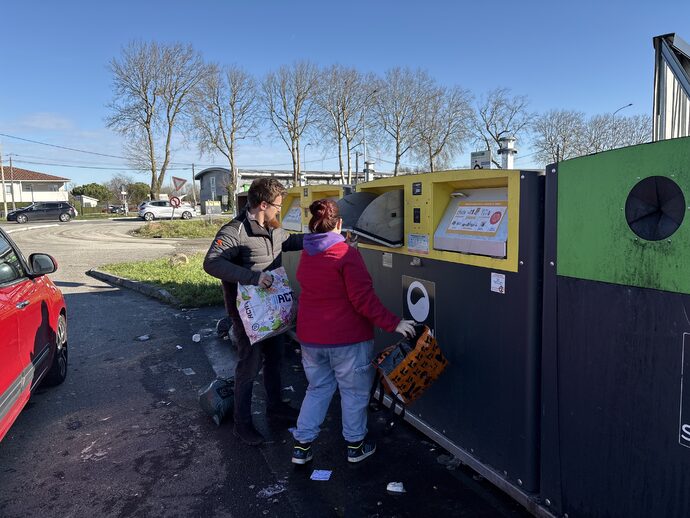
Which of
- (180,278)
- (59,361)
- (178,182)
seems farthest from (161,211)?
(59,361)

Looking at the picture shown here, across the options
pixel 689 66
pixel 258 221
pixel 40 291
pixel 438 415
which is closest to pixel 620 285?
pixel 438 415

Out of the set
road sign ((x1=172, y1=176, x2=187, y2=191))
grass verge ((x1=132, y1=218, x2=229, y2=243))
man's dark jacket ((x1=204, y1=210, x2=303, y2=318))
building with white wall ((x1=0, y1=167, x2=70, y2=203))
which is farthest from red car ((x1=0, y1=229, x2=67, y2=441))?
building with white wall ((x1=0, y1=167, x2=70, y2=203))

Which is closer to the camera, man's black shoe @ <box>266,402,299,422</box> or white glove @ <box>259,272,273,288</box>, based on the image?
white glove @ <box>259,272,273,288</box>

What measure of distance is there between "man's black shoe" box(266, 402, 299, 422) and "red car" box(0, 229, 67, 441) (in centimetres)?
165

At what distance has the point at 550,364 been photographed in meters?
2.26

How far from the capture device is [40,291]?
405 centimetres

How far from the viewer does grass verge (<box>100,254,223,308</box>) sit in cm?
765

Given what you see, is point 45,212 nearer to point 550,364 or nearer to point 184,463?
point 184,463

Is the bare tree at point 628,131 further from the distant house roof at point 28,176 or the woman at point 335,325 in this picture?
the distant house roof at point 28,176

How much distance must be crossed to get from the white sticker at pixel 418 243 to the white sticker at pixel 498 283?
Answer: 23.3 inches

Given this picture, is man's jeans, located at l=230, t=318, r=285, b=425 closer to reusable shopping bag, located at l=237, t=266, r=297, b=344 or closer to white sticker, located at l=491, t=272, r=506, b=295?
reusable shopping bag, located at l=237, t=266, r=297, b=344

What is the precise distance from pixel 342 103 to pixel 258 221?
48.2m

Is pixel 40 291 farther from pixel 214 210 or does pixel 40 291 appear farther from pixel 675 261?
pixel 214 210

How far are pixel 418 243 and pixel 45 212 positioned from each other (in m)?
40.8
